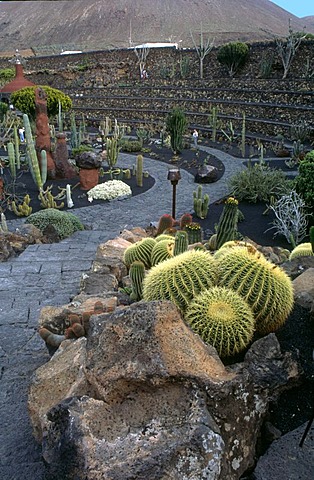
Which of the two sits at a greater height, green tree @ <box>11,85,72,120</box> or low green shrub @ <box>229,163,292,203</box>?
green tree @ <box>11,85,72,120</box>

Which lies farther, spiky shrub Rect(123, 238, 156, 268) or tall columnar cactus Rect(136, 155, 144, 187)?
tall columnar cactus Rect(136, 155, 144, 187)

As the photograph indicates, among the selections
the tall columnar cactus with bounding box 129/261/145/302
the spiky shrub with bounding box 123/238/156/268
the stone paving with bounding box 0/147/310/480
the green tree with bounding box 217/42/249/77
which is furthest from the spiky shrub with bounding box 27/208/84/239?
Answer: the green tree with bounding box 217/42/249/77

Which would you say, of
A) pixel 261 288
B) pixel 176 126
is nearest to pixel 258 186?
pixel 176 126

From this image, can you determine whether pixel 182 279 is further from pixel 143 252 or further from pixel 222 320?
pixel 143 252

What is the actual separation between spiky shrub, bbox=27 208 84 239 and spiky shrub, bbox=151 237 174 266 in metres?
3.90

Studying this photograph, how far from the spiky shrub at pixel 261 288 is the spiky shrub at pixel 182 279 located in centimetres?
12

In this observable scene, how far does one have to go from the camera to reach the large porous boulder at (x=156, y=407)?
1735mm

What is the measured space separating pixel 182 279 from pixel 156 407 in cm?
111

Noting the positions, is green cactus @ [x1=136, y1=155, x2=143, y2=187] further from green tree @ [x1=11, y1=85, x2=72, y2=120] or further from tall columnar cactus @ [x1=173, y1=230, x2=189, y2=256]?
tall columnar cactus @ [x1=173, y1=230, x2=189, y2=256]

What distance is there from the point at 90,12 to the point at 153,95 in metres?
66.5

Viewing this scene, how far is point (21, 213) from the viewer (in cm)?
951

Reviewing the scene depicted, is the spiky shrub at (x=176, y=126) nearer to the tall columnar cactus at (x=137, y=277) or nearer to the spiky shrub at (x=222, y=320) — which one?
the tall columnar cactus at (x=137, y=277)

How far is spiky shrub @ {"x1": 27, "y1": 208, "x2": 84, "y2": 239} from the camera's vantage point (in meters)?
8.03

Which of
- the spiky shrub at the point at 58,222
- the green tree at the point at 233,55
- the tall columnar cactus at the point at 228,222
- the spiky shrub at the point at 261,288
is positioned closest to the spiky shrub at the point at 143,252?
the tall columnar cactus at the point at 228,222
